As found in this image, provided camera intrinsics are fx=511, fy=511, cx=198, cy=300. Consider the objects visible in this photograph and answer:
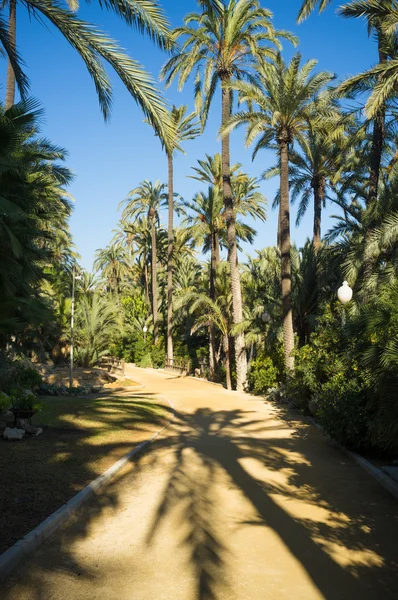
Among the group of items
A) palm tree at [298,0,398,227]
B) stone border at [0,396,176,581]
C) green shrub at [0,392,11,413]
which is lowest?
stone border at [0,396,176,581]

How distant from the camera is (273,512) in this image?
6.55 metres

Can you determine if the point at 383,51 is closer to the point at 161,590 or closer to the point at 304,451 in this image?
the point at 304,451

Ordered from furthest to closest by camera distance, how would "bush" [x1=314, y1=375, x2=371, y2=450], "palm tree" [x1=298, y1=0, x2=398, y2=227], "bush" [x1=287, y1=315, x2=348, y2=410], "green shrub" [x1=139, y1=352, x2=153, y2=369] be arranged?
"green shrub" [x1=139, y1=352, x2=153, y2=369], "palm tree" [x1=298, y1=0, x2=398, y2=227], "bush" [x1=287, y1=315, x2=348, y2=410], "bush" [x1=314, y1=375, x2=371, y2=450]

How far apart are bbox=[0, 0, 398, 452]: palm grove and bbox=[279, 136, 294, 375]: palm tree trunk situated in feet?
0.19

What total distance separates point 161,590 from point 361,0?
17.8 meters

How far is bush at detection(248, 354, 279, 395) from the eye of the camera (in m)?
21.7

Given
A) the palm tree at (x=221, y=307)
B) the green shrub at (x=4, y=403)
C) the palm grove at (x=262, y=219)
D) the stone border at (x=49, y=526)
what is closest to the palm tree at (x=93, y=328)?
the palm grove at (x=262, y=219)

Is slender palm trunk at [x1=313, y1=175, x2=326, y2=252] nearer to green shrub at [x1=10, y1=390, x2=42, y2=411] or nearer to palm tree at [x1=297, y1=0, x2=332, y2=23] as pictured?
palm tree at [x1=297, y1=0, x2=332, y2=23]

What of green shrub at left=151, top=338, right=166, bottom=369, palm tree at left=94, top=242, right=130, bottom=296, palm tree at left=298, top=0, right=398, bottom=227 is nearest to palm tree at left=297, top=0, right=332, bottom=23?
palm tree at left=298, top=0, right=398, bottom=227

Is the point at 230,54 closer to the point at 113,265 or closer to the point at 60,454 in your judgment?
the point at 60,454

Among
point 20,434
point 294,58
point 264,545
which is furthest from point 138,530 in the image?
point 294,58

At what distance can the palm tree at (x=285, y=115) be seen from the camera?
2028cm

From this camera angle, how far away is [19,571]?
4.50m

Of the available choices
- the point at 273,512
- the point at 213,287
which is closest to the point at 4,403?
the point at 273,512
